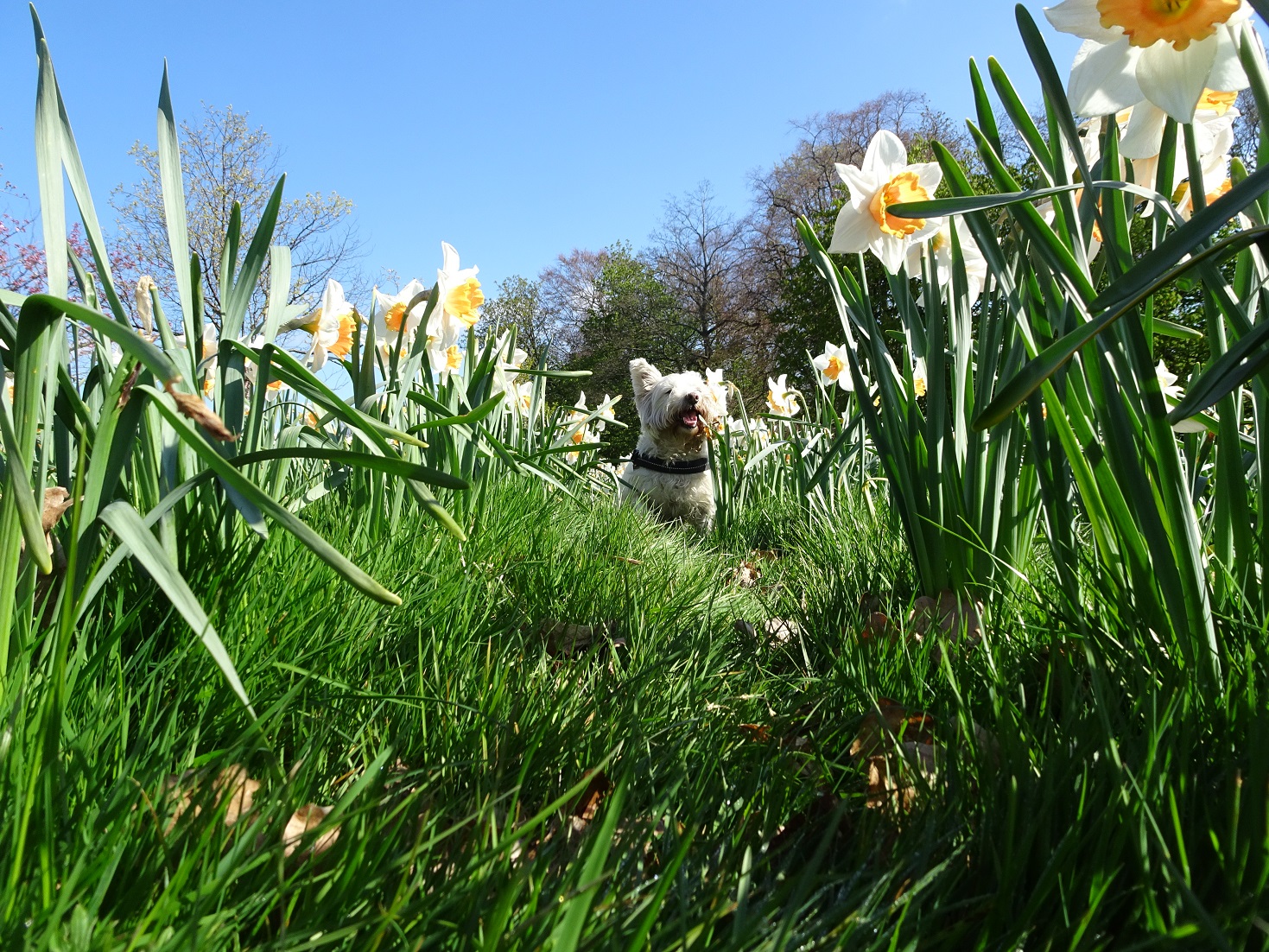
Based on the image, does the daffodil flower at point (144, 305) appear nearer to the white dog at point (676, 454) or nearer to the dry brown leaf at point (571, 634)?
the dry brown leaf at point (571, 634)

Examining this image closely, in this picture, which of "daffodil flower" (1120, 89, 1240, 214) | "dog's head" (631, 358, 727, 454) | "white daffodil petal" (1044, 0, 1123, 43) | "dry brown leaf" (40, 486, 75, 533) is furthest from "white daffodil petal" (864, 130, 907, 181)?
"dog's head" (631, 358, 727, 454)

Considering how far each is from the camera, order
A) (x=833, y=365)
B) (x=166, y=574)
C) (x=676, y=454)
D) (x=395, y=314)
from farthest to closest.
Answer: (x=676, y=454), (x=833, y=365), (x=395, y=314), (x=166, y=574)

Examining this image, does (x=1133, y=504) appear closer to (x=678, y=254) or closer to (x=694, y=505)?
(x=694, y=505)

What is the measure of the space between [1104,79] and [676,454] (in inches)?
164

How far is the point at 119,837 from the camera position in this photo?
645mm

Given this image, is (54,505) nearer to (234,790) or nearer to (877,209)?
(234,790)

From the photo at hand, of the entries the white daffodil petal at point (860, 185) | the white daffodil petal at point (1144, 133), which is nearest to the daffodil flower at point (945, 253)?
the white daffodil petal at point (860, 185)

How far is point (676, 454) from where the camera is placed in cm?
516

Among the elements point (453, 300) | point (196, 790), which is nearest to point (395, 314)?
point (453, 300)

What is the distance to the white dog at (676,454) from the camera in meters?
4.86

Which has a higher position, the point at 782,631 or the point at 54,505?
the point at 54,505

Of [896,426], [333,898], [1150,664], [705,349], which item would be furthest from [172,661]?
[705,349]

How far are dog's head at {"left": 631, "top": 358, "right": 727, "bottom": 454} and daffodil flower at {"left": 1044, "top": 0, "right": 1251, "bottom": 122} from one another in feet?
12.4

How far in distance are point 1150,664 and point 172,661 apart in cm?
130
